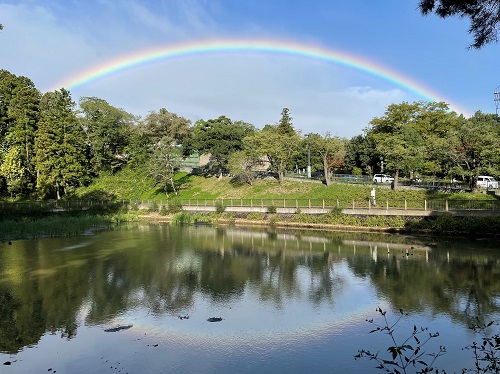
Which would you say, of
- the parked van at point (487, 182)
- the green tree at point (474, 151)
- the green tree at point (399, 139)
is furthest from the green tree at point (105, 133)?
the parked van at point (487, 182)

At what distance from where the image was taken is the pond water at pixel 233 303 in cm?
1052

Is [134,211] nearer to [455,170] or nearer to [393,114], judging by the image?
[455,170]

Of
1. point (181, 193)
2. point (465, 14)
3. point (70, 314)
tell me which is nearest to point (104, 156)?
point (181, 193)

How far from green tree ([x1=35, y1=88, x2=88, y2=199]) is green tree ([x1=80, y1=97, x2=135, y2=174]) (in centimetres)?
434

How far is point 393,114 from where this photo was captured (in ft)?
190

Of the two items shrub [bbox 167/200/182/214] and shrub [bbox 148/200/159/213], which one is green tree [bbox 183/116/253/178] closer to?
shrub [bbox 167/200/182/214]

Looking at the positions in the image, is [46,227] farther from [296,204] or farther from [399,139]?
[399,139]

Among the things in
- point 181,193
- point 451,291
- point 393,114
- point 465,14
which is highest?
point 393,114

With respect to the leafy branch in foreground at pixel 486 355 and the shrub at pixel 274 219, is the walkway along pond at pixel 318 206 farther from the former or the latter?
the leafy branch in foreground at pixel 486 355

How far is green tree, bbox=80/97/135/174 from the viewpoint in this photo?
61094mm

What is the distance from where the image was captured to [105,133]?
62.4 meters

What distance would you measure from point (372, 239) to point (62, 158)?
41293 mm

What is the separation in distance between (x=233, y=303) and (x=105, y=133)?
53425 millimetres

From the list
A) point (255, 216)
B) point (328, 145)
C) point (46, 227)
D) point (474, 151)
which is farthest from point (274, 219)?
point (46, 227)
